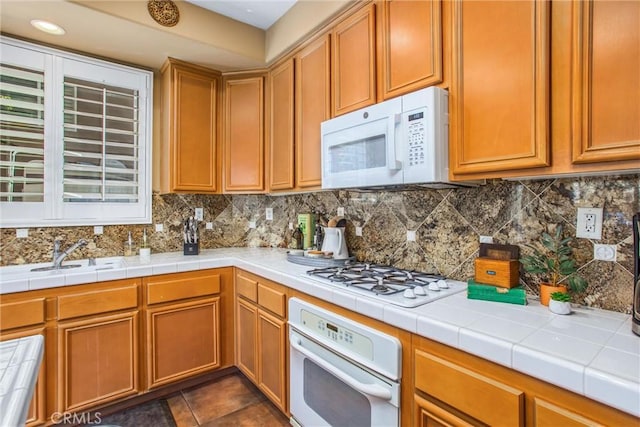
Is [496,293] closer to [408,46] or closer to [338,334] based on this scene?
[338,334]

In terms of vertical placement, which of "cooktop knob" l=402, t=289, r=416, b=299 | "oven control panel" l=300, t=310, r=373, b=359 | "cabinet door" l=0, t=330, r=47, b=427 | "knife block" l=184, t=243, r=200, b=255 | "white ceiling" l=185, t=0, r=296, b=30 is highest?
"white ceiling" l=185, t=0, r=296, b=30

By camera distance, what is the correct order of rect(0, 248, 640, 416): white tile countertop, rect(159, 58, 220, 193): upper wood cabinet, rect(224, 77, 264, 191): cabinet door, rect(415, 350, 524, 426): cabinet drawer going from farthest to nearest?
rect(224, 77, 264, 191): cabinet door → rect(159, 58, 220, 193): upper wood cabinet → rect(415, 350, 524, 426): cabinet drawer → rect(0, 248, 640, 416): white tile countertop

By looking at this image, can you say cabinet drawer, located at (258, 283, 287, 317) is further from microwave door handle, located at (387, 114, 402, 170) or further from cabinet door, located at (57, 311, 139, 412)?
microwave door handle, located at (387, 114, 402, 170)

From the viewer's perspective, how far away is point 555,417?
0.82 m

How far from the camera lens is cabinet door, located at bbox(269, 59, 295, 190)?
2.38 metres

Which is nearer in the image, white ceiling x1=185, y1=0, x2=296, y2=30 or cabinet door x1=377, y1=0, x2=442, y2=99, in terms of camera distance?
cabinet door x1=377, y1=0, x2=442, y2=99

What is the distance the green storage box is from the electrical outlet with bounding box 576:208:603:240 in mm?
313

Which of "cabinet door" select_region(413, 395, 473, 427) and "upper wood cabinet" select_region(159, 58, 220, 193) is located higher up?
"upper wood cabinet" select_region(159, 58, 220, 193)

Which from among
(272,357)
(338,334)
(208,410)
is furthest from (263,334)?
(338,334)

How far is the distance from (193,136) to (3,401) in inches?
89.7

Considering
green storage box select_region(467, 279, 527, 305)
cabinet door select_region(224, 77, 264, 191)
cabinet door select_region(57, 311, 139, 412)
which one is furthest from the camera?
cabinet door select_region(224, 77, 264, 191)

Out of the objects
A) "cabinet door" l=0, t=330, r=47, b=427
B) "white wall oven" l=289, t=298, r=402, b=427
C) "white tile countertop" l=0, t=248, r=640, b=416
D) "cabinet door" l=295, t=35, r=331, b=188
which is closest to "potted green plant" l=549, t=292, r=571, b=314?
"white tile countertop" l=0, t=248, r=640, b=416

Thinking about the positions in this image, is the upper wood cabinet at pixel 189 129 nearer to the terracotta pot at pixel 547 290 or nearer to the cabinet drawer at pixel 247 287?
the cabinet drawer at pixel 247 287

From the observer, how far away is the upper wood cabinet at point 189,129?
99.3 inches
